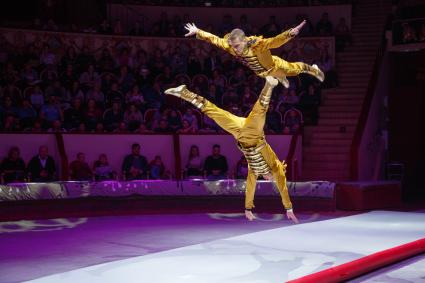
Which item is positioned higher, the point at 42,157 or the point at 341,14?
the point at 341,14

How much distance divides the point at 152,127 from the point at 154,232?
12.6 ft

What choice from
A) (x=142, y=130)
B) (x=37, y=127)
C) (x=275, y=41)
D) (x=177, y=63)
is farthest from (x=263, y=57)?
(x=177, y=63)

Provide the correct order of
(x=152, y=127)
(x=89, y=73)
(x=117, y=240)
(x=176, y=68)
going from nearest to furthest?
(x=117, y=240), (x=152, y=127), (x=89, y=73), (x=176, y=68)

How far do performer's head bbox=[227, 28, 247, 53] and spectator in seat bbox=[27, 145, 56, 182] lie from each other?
441cm

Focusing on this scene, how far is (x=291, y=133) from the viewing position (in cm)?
1096

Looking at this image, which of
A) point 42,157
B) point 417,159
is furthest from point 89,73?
point 417,159

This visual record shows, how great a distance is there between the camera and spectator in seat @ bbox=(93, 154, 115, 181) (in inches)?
383

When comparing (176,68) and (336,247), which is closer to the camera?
(336,247)

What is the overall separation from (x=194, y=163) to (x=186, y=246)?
170 inches

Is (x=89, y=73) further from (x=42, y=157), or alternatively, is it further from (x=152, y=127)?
(x=42, y=157)

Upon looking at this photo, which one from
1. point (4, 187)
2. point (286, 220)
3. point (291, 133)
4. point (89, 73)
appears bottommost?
point (286, 220)

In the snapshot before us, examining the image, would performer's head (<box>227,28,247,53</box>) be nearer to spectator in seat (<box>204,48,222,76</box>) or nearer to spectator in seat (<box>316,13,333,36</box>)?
spectator in seat (<box>204,48,222,76</box>)

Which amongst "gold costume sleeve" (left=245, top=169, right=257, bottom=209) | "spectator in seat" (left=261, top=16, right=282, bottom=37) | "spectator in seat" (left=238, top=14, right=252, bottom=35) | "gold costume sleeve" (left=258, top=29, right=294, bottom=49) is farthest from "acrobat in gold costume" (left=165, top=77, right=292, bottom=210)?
"spectator in seat" (left=238, top=14, right=252, bottom=35)

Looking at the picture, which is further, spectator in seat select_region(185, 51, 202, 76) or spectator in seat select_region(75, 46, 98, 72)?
spectator in seat select_region(185, 51, 202, 76)
